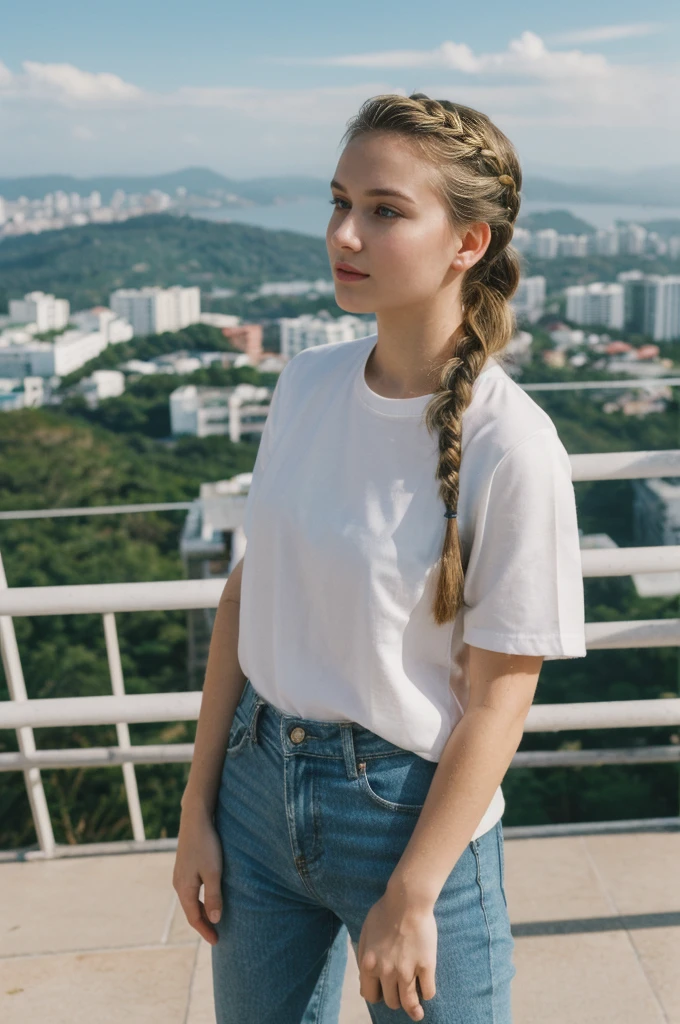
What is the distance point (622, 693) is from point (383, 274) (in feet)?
24.5

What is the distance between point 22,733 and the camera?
1.71 meters

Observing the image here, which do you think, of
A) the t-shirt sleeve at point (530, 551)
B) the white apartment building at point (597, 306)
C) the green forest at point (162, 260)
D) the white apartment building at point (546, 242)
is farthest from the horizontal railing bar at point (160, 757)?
the green forest at point (162, 260)

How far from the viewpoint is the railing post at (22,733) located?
5.52ft

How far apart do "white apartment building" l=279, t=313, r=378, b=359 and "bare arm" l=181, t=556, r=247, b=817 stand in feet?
66.9

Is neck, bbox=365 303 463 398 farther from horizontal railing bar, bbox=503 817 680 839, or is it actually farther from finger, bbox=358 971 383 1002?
horizontal railing bar, bbox=503 817 680 839

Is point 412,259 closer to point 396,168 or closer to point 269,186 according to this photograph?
point 396,168

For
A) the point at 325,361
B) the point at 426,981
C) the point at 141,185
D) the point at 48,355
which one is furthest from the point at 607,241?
the point at 426,981

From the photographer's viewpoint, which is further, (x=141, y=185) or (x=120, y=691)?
(x=141, y=185)

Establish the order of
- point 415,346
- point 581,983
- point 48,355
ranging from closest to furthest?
point 415,346 → point 581,983 → point 48,355

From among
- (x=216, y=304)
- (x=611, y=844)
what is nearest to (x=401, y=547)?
(x=611, y=844)

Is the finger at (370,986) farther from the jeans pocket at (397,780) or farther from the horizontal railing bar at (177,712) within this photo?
the horizontal railing bar at (177,712)

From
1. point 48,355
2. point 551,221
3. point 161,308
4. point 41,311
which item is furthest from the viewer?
point 41,311

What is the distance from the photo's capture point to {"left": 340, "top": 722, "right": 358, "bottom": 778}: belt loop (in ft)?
2.63

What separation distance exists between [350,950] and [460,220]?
1245mm
